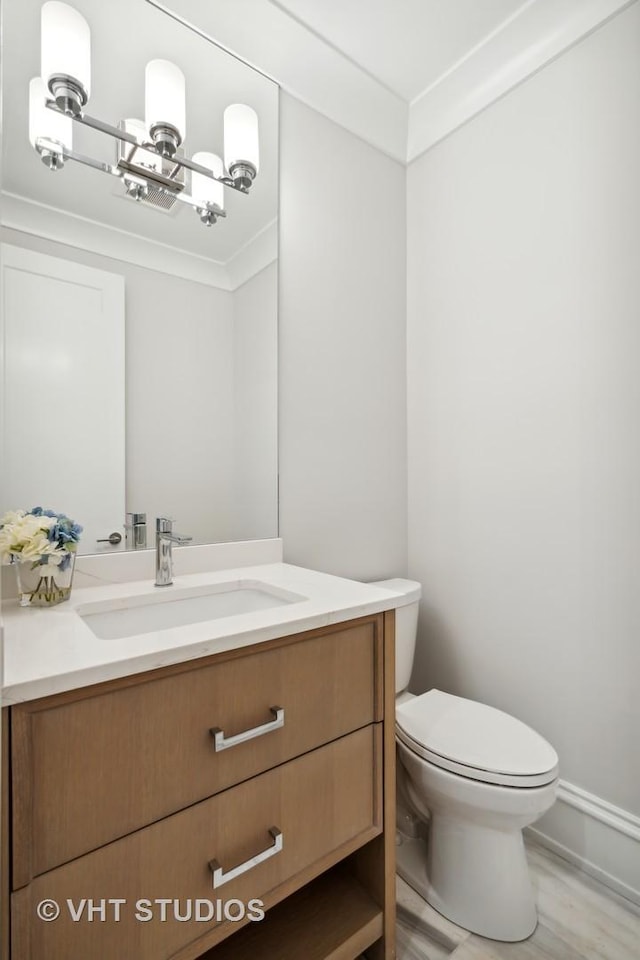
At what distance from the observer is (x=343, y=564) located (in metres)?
1.72

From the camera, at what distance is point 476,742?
4.10ft

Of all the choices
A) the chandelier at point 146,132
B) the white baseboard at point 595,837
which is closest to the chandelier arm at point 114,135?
the chandelier at point 146,132

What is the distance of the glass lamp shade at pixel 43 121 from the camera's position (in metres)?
1.14

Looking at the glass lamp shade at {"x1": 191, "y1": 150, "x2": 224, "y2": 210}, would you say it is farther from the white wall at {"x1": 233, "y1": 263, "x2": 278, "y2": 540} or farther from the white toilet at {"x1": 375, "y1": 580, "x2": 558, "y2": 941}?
the white toilet at {"x1": 375, "y1": 580, "x2": 558, "y2": 941}

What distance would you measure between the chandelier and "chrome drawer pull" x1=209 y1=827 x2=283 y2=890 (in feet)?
4.99

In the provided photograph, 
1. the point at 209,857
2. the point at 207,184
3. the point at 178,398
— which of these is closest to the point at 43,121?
the point at 207,184

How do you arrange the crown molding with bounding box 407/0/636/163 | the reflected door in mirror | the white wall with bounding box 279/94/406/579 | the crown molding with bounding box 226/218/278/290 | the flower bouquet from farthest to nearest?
the white wall with bounding box 279/94/406/579, the crown molding with bounding box 226/218/278/290, the crown molding with bounding box 407/0/636/163, the reflected door in mirror, the flower bouquet

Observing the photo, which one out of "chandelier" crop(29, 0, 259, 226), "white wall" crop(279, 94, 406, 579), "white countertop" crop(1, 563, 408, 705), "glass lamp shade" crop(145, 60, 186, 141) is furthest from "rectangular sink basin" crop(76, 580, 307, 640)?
"glass lamp shade" crop(145, 60, 186, 141)

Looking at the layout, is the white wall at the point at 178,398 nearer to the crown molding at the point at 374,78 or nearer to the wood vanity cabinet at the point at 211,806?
the wood vanity cabinet at the point at 211,806

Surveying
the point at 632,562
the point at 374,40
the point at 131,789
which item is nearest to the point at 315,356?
the point at 374,40

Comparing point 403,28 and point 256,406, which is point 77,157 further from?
point 403,28

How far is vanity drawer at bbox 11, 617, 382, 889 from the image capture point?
2.19 feet

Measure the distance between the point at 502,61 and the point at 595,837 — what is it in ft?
7.70

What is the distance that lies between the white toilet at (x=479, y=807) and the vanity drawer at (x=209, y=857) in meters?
0.23
